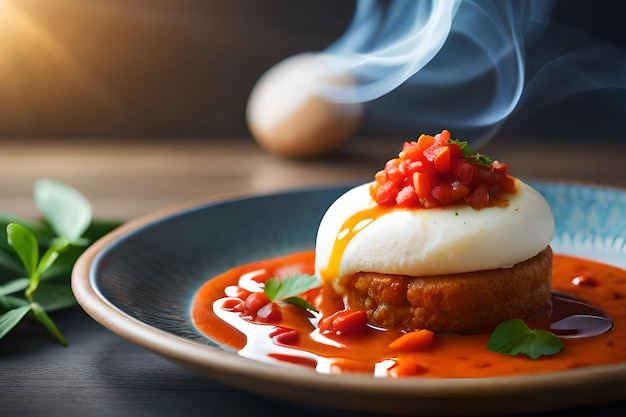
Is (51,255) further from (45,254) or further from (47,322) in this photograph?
(47,322)

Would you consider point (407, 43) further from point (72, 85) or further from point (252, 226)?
point (72, 85)

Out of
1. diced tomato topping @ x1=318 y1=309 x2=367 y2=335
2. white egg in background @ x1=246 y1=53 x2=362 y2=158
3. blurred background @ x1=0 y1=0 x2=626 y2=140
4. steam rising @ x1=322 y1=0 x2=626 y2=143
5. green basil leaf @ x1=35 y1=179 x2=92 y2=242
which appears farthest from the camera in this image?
blurred background @ x1=0 y1=0 x2=626 y2=140

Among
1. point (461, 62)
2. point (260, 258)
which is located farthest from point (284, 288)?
point (461, 62)

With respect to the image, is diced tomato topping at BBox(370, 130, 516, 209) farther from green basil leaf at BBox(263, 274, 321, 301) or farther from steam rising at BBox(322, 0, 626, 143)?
steam rising at BBox(322, 0, 626, 143)

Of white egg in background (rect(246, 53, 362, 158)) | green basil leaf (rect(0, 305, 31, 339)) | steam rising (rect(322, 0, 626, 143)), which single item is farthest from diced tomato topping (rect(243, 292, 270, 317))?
white egg in background (rect(246, 53, 362, 158))

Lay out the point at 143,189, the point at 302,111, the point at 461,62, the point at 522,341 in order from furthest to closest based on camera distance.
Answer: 1. the point at 461,62
2. the point at 302,111
3. the point at 143,189
4. the point at 522,341

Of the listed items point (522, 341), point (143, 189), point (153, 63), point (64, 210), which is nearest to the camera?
point (522, 341)
